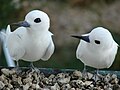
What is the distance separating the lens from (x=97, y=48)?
1560 millimetres

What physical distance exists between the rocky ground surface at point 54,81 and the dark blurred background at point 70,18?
6.84ft

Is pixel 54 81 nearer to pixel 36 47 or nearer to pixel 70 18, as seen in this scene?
pixel 36 47

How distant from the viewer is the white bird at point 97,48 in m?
1.50

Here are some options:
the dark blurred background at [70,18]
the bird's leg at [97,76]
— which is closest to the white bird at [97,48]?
the bird's leg at [97,76]

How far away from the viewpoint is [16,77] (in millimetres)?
1686

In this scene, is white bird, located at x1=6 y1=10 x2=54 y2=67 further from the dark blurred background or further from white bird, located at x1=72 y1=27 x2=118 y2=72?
the dark blurred background

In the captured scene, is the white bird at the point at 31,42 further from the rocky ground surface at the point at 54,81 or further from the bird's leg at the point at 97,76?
the bird's leg at the point at 97,76

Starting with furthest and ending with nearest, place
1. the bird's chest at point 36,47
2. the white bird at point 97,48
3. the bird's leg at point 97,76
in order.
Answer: the bird's leg at point 97,76
the bird's chest at point 36,47
the white bird at point 97,48

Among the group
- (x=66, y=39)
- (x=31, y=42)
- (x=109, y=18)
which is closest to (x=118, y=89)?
(x=31, y=42)

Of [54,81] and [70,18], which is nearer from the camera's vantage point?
[54,81]

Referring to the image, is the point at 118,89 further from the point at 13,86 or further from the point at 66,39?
the point at 66,39

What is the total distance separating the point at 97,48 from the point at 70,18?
3102mm

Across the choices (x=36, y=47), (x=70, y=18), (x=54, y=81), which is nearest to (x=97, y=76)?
(x=54, y=81)

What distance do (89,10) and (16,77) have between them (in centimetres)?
316
